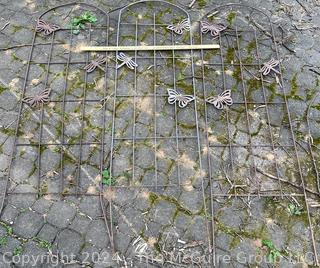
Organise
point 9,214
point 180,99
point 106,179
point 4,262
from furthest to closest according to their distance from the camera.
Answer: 1. point 180,99
2. point 106,179
3. point 9,214
4. point 4,262

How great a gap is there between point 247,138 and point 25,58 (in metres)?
3.03

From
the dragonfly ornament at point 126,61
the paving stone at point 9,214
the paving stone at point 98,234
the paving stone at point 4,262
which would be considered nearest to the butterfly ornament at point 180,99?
the dragonfly ornament at point 126,61

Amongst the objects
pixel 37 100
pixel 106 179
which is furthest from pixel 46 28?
pixel 106 179

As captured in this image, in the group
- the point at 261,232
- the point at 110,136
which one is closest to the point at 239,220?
the point at 261,232

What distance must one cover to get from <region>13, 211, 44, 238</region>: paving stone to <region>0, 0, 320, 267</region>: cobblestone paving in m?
0.01

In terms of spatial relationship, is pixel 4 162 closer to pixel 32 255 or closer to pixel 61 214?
pixel 61 214

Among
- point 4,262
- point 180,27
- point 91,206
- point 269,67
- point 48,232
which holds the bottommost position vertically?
point 4,262

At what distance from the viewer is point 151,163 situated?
14.3 feet

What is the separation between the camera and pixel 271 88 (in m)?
4.95

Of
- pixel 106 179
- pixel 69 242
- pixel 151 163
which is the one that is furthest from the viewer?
pixel 151 163

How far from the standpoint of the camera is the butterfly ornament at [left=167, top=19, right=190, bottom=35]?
211 inches

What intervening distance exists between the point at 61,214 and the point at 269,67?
3.14 m

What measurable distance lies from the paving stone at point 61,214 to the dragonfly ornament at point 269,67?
291 cm

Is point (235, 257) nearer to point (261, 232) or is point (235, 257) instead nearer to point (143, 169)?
point (261, 232)
